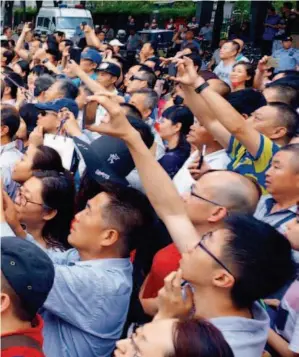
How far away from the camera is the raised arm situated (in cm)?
214

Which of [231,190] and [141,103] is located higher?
[231,190]

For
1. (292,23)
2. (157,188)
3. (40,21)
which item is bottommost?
(40,21)

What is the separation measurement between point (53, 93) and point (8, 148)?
1.30 metres

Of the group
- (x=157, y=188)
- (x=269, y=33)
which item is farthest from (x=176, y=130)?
(x=269, y=33)

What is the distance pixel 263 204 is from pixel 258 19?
28.5ft

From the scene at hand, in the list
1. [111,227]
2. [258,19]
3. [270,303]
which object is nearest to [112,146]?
[111,227]

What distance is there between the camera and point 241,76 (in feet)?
17.7

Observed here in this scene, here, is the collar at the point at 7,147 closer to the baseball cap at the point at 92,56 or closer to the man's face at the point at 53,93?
the man's face at the point at 53,93

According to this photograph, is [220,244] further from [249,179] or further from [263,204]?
[263,204]

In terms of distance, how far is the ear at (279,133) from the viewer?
3162 millimetres

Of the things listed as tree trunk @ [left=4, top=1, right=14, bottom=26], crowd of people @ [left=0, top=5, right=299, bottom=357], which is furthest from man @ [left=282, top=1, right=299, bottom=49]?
tree trunk @ [left=4, top=1, right=14, bottom=26]

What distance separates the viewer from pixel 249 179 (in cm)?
245

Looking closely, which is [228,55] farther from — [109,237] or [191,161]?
[109,237]

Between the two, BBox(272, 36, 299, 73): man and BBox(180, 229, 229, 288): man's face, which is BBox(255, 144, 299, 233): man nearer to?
BBox(180, 229, 229, 288): man's face
